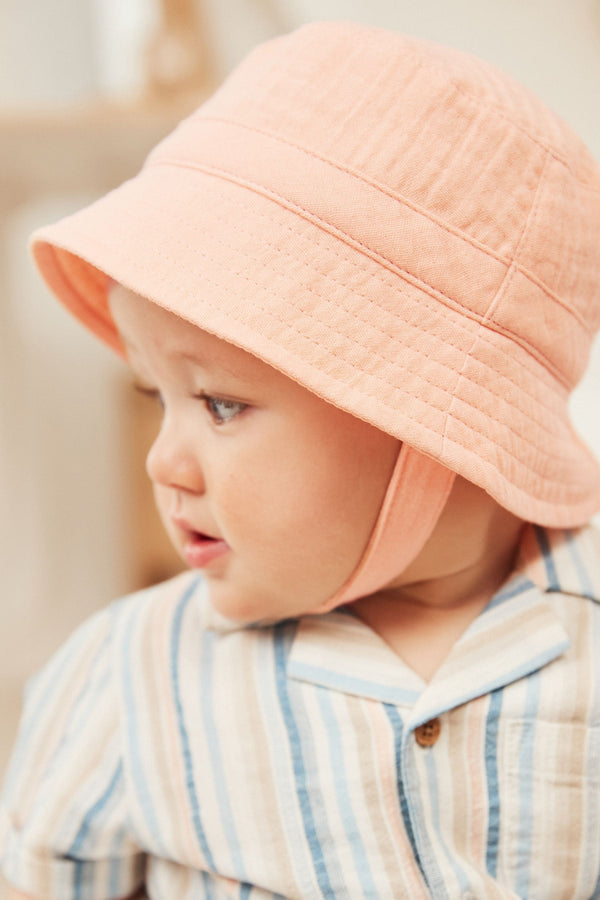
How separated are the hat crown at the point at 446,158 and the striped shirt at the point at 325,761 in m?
0.18

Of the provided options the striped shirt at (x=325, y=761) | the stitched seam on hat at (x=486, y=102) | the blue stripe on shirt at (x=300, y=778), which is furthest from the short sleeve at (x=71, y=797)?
the stitched seam on hat at (x=486, y=102)

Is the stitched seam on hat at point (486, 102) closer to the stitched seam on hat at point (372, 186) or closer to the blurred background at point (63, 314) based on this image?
the stitched seam on hat at point (372, 186)

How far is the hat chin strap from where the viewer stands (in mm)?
483

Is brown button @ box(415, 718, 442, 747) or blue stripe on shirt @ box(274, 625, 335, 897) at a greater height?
brown button @ box(415, 718, 442, 747)

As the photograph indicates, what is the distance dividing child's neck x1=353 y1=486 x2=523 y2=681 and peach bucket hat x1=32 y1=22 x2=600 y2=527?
6cm

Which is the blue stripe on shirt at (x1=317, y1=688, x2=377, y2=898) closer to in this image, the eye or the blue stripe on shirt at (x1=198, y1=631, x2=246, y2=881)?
the blue stripe on shirt at (x1=198, y1=631, x2=246, y2=881)

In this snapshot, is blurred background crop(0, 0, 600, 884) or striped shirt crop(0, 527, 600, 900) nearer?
striped shirt crop(0, 527, 600, 900)

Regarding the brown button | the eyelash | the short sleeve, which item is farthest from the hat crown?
the short sleeve

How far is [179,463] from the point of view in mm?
508

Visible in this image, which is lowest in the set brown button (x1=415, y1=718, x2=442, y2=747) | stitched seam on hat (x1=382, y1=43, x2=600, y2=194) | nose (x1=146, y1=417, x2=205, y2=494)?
brown button (x1=415, y1=718, x2=442, y2=747)

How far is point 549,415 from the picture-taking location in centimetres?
50

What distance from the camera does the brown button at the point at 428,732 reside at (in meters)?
0.52

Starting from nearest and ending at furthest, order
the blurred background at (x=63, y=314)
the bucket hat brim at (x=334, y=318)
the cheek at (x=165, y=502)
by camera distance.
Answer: the bucket hat brim at (x=334, y=318) < the cheek at (x=165, y=502) < the blurred background at (x=63, y=314)

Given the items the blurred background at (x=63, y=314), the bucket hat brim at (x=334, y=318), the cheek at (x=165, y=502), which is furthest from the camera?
the blurred background at (x=63, y=314)
